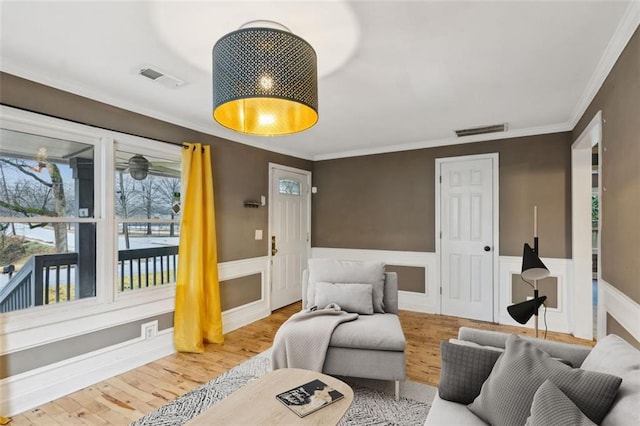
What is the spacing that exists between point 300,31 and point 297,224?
11.6 feet

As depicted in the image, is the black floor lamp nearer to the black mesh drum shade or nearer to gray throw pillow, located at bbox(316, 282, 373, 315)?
gray throw pillow, located at bbox(316, 282, 373, 315)

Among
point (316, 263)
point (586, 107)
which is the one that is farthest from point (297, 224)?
point (586, 107)

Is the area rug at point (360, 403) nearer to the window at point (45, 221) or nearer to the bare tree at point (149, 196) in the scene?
the window at point (45, 221)

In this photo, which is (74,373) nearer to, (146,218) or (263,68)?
(146,218)

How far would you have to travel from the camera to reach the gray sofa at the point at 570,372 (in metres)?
1.04

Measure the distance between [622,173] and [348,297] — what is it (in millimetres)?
2014

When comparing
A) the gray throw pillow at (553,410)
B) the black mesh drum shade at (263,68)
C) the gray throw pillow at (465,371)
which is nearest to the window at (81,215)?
the black mesh drum shade at (263,68)

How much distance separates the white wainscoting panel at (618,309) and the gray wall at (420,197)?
157 cm

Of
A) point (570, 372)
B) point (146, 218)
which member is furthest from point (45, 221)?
point (570, 372)

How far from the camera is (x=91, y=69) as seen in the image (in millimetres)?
2324

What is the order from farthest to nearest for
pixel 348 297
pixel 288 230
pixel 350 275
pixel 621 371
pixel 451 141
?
pixel 288 230
pixel 451 141
pixel 350 275
pixel 348 297
pixel 621 371

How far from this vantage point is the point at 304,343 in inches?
93.9

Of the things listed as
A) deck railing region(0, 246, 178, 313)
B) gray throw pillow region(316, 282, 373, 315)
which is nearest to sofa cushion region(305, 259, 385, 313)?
gray throw pillow region(316, 282, 373, 315)

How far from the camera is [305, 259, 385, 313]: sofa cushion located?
9.38 feet
